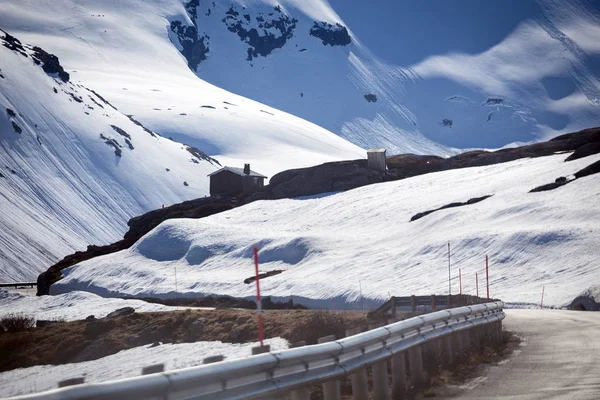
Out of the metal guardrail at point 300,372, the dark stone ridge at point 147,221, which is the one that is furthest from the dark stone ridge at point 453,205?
the metal guardrail at point 300,372

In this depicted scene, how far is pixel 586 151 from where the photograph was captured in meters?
77.9

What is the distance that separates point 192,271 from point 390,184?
99.8 ft

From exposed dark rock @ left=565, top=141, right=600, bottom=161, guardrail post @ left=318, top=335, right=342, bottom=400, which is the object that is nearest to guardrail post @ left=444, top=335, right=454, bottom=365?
guardrail post @ left=318, top=335, right=342, bottom=400

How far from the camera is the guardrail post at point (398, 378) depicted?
13.6m

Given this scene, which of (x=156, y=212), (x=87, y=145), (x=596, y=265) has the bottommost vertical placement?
(x=596, y=265)

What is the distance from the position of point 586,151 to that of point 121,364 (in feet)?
189

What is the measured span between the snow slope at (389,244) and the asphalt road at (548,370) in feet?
62.8

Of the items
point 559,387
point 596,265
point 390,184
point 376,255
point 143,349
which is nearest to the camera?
point 559,387

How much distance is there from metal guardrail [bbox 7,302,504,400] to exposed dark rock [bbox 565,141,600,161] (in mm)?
63625

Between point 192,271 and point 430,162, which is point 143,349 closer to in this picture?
point 192,271

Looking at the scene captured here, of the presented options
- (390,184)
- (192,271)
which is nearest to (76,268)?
(192,271)

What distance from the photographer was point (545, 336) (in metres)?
21.8

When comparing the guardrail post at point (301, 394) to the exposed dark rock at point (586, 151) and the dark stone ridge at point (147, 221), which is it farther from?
the dark stone ridge at point (147, 221)

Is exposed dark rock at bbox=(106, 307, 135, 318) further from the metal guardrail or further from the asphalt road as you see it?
the metal guardrail
